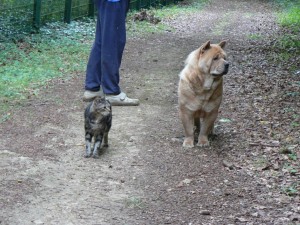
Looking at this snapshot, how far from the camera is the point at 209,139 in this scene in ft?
23.2

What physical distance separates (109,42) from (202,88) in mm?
2355

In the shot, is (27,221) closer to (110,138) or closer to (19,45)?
(110,138)

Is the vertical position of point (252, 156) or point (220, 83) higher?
point (220, 83)

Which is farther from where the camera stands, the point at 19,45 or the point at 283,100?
the point at 19,45

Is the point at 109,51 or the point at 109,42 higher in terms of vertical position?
the point at 109,42

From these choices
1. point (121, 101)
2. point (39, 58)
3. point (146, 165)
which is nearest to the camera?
point (146, 165)

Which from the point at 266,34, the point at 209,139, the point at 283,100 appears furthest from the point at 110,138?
the point at 266,34

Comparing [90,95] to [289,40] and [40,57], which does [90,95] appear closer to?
[40,57]

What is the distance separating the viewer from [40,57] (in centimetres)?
1184

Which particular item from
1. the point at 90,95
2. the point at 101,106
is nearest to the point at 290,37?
the point at 90,95

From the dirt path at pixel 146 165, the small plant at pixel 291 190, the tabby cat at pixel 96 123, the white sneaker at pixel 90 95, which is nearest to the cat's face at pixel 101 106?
the tabby cat at pixel 96 123

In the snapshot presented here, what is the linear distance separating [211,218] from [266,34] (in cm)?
1476

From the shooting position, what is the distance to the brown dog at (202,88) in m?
6.45

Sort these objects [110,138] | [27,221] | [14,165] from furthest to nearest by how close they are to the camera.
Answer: [110,138] → [14,165] → [27,221]
